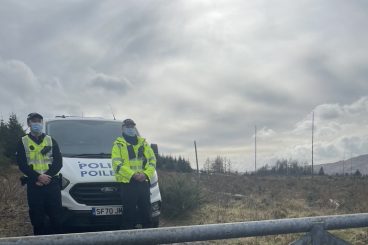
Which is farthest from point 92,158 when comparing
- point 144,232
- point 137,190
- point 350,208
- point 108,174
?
point 350,208

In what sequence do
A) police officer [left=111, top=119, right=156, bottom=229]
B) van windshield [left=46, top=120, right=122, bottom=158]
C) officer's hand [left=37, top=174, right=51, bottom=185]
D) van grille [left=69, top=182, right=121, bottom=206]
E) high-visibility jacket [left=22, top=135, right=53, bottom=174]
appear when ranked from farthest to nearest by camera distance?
van windshield [left=46, top=120, right=122, bottom=158] < van grille [left=69, top=182, right=121, bottom=206] < police officer [left=111, top=119, right=156, bottom=229] < high-visibility jacket [left=22, top=135, right=53, bottom=174] < officer's hand [left=37, top=174, right=51, bottom=185]

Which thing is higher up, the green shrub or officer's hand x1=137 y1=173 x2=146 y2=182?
officer's hand x1=137 y1=173 x2=146 y2=182

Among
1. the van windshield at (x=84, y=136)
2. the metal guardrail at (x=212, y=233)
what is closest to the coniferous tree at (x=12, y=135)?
the van windshield at (x=84, y=136)

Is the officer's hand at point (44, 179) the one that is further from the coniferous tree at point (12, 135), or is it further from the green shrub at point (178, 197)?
the coniferous tree at point (12, 135)

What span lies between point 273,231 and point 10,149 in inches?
641

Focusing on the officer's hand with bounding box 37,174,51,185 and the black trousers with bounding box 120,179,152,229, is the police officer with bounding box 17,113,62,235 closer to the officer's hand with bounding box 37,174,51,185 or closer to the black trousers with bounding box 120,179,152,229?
the officer's hand with bounding box 37,174,51,185

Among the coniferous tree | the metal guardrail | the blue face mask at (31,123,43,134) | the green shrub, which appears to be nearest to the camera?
the metal guardrail

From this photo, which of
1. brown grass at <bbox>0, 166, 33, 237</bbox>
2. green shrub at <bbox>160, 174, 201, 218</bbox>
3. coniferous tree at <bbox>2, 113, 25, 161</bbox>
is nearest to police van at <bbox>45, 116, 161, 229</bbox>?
brown grass at <bbox>0, 166, 33, 237</bbox>

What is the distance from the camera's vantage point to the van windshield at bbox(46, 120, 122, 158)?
7957 millimetres

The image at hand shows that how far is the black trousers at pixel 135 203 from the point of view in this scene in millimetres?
6984

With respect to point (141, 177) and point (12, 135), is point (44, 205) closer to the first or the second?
point (141, 177)

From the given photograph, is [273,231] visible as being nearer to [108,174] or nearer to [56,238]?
[56,238]

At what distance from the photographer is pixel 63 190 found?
711 cm

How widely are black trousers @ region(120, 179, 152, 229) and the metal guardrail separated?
13.8ft
